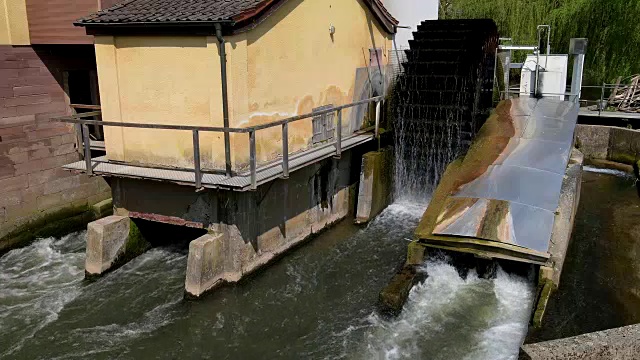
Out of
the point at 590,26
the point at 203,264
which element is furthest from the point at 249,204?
the point at 590,26

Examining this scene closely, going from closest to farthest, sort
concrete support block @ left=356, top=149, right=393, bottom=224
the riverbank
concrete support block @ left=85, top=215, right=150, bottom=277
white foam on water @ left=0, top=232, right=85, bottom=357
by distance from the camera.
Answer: the riverbank < white foam on water @ left=0, top=232, right=85, bottom=357 < concrete support block @ left=85, top=215, right=150, bottom=277 < concrete support block @ left=356, top=149, right=393, bottom=224

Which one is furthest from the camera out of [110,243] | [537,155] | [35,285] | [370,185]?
[370,185]

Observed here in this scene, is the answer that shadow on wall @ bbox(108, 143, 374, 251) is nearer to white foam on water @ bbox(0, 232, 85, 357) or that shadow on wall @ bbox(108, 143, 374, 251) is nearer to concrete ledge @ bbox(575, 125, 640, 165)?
white foam on water @ bbox(0, 232, 85, 357)

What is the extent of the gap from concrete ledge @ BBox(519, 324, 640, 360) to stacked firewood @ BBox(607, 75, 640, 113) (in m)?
13.5

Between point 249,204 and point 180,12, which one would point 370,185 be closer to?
point 249,204

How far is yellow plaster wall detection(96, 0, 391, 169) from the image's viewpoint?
757cm

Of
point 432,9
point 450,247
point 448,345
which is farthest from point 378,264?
point 432,9

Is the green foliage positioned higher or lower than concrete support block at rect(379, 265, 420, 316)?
higher

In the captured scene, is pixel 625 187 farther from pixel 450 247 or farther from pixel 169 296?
pixel 169 296

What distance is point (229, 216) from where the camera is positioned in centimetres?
789

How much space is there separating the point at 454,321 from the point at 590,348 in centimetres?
236

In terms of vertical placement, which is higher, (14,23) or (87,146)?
(14,23)

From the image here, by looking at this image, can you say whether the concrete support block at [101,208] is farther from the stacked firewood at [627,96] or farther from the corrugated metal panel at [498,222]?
the stacked firewood at [627,96]

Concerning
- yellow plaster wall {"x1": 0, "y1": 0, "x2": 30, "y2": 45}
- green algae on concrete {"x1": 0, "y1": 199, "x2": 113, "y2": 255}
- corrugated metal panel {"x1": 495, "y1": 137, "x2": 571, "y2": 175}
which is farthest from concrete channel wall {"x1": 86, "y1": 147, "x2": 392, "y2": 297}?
yellow plaster wall {"x1": 0, "y1": 0, "x2": 30, "y2": 45}
